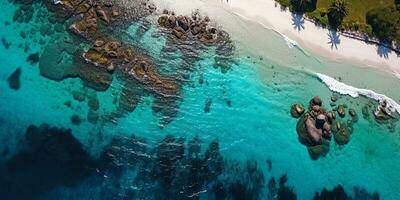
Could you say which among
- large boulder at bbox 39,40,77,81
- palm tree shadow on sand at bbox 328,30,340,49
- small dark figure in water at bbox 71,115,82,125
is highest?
palm tree shadow on sand at bbox 328,30,340,49

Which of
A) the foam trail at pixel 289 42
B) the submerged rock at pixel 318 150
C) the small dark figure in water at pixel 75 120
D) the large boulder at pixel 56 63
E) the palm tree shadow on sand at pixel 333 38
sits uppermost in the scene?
the palm tree shadow on sand at pixel 333 38

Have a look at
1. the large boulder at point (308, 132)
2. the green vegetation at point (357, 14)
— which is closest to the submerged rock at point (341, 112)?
the large boulder at point (308, 132)

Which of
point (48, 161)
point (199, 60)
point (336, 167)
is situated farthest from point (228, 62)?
point (48, 161)

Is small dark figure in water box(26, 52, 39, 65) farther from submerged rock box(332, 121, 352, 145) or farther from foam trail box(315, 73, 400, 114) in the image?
submerged rock box(332, 121, 352, 145)

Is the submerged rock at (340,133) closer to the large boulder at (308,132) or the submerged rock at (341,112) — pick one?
the submerged rock at (341,112)

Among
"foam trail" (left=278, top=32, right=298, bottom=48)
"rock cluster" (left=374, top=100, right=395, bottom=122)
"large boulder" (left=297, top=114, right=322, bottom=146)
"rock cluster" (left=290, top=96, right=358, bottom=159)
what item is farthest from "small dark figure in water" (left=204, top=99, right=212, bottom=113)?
"rock cluster" (left=374, top=100, right=395, bottom=122)

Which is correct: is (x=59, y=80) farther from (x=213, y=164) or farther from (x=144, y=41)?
(x=213, y=164)

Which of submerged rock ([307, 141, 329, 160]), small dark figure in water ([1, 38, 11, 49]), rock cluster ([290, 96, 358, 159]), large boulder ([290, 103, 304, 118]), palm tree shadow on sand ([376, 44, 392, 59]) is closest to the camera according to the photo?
small dark figure in water ([1, 38, 11, 49])
